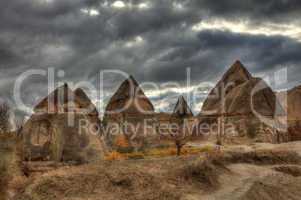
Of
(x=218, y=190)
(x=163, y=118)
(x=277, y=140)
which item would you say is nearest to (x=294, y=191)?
(x=218, y=190)

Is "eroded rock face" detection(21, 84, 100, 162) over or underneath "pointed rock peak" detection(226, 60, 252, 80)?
underneath

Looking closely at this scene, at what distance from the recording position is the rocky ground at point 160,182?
363 inches

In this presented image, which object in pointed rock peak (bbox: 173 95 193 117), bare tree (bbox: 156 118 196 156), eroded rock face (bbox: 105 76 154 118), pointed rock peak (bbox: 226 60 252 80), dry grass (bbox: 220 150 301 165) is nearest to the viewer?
dry grass (bbox: 220 150 301 165)

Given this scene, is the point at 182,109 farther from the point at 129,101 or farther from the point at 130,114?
the point at 130,114

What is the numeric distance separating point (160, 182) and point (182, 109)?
94.1ft

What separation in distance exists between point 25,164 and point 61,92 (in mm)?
14431

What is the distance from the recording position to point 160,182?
1016 cm

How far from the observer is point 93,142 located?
15.6 m

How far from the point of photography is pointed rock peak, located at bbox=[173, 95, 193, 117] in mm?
38312

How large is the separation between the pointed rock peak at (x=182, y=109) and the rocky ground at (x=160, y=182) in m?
23.7

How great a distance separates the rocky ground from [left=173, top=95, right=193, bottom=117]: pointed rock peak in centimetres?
2369

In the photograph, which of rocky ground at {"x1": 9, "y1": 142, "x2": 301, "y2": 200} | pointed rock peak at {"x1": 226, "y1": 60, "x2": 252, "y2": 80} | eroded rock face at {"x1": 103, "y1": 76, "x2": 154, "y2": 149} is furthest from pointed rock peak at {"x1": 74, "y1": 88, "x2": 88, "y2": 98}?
rocky ground at {"x1": 9, "y1": 142, "x2": 301, "y2": 200}

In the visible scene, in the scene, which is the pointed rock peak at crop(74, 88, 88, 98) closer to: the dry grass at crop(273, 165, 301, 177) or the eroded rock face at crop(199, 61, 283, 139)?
the eroded rock face at crop(199, 61, 283, 139)

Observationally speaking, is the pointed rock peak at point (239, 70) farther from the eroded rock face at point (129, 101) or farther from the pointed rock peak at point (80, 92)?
the pointed rock peak at point (80, 92)
